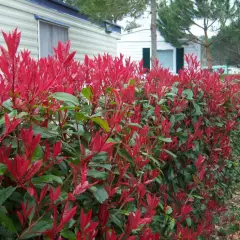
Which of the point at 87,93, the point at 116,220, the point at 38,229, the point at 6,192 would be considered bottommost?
the point at 116,220

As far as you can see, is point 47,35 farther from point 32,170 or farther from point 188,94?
point 32,170

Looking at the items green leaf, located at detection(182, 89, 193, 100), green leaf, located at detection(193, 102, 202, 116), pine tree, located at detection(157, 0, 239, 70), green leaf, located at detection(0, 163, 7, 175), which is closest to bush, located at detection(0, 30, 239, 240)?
green leaf, located at detection(0, 163, 7, 175)

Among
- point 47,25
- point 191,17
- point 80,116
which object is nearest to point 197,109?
point 80,116

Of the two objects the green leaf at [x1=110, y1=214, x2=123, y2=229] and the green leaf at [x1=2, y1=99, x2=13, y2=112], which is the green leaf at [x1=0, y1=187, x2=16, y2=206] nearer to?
the green leaf at [x1=2, y1=99, x2=13, y2=112]

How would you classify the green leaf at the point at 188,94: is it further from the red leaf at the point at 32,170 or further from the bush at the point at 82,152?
the red leaf at the point at 32,170

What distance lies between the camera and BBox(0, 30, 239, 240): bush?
1.05 m

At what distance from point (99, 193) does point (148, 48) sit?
23.4 metres

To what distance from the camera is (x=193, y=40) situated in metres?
23.0

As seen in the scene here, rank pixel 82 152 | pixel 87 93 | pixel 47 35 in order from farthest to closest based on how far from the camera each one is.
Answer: pixel 47 35, pixel 87 93, pixel 82 152

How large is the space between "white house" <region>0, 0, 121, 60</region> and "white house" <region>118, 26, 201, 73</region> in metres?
10.3

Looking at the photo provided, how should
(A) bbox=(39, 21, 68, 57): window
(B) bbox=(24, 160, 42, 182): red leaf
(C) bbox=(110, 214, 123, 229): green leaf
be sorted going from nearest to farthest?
(B) bbox=(24, 160, 42, 182): red leaf → (C) bbox=(110, 214, 123, 229): green leaf → (A) bbox=(39, 21, 68, 57): window

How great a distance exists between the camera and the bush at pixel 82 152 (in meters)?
1.05

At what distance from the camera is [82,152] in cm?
121

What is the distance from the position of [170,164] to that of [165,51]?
22103 mm
